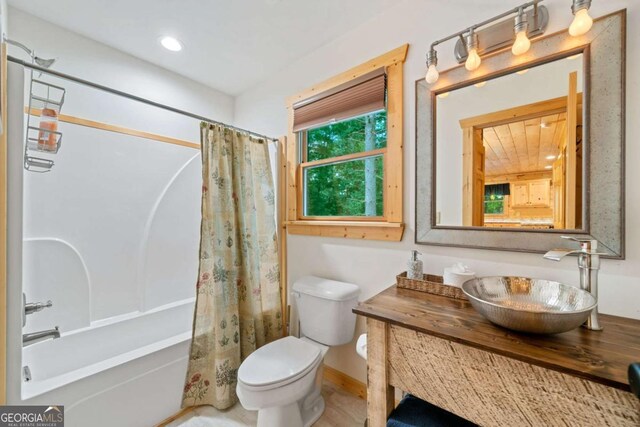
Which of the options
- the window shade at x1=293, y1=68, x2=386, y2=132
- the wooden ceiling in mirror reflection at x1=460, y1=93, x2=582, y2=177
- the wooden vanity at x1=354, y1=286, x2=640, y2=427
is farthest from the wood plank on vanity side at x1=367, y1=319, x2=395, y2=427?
the window shade at x1=293, y1=68, x2=386, y2=132

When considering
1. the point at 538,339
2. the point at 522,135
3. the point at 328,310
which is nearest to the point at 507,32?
the point at 522,135

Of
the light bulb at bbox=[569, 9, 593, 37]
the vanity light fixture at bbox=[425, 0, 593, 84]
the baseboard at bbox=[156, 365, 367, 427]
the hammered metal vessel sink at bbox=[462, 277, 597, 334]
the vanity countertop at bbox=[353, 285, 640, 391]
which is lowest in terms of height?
the baseboard at bbox=[156, 365, 367, 427]

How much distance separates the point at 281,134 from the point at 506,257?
1.86 m

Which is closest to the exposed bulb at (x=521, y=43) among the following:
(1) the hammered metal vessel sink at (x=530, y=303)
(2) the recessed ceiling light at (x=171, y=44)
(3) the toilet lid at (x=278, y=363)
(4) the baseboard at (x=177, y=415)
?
(1) the hammered metal vessel sink at (x=530, y=303)

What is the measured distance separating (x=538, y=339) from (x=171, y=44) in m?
2.72

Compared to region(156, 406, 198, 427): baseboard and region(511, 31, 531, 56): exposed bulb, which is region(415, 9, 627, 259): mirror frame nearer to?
region(511, 31, 531, 56): exposed bulb

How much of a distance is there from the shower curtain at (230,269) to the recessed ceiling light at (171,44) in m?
0.79

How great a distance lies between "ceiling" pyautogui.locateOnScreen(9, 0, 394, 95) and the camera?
1564mm

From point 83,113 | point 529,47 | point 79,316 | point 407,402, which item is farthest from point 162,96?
point 407,402

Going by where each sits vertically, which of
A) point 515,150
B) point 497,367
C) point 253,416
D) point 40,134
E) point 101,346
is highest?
point 40,134

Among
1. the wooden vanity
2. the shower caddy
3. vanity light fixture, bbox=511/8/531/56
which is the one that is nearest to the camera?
the wooden vanity

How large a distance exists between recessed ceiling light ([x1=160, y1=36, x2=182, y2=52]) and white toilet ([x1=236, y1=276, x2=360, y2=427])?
201cm

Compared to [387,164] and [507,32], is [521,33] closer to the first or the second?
[507,32]

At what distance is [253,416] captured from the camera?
1.58 m
